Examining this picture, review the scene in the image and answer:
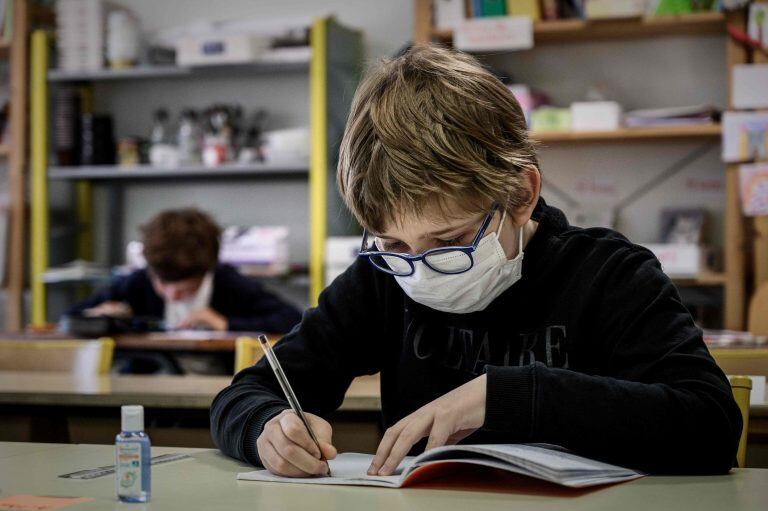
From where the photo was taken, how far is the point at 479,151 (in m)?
1.24

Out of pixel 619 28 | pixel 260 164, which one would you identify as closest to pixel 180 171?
pixel 260 164

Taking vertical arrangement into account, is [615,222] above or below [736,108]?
below

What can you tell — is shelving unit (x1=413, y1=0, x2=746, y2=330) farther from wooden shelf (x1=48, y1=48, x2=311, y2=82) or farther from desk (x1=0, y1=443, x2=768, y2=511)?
desk (x1=0, y1=443, x2=768, y2=511)

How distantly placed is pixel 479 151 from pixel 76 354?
5.58ft

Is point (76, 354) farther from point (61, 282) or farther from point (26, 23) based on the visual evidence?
point (26, 23)

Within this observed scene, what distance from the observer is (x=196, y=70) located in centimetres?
492

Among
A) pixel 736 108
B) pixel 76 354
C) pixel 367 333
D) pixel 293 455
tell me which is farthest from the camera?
pixel 736 108

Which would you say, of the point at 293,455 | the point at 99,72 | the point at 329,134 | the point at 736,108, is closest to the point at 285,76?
the point at 329,134

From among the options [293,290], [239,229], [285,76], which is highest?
[285,76]

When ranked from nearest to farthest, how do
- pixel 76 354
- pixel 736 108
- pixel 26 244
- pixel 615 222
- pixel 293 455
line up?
pixel 293 455 < pixel 76 354 < pixel 736 108 < pixel 615 222 < pixel 26 244

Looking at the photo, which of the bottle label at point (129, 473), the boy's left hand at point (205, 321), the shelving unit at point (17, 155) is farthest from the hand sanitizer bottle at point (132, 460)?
the shelving unit at point (17, 155)

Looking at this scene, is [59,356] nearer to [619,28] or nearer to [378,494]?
[378,494]

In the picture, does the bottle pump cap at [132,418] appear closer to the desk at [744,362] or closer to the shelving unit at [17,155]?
the desk at [744,362]

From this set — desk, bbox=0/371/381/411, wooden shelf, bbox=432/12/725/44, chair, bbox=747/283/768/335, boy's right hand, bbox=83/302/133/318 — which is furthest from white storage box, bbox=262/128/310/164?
desk, bbox=0/371/381/411
